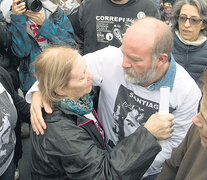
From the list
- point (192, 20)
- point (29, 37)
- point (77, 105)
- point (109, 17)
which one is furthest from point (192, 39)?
point (29, 37)

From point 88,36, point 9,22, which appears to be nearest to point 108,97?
point 88,36

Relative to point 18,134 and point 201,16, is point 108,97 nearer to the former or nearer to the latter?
point 18,134

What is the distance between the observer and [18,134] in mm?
1973

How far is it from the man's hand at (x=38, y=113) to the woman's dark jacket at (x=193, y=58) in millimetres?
1518

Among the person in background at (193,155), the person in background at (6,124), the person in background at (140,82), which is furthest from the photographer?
the person in background at (6,124)

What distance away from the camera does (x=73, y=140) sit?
1178 millimetres

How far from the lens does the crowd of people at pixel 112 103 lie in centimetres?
118

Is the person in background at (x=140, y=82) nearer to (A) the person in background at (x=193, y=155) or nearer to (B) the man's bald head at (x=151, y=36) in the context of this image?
(B) the man's bald head at (x=151, y=36)

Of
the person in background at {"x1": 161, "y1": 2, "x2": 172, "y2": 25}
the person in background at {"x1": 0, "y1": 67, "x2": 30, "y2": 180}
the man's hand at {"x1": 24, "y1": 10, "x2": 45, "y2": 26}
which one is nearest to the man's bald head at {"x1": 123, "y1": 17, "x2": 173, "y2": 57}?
the person in background at {"x1": 0, "y1": 67, "x2": 30, "y2": 180}

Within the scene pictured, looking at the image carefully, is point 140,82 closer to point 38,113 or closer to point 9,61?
point 38,113

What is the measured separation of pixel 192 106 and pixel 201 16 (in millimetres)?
1198

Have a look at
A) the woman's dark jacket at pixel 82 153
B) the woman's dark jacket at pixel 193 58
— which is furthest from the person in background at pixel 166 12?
the woman's dark jacket at pixel 82 153

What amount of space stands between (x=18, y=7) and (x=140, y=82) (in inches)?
55.8

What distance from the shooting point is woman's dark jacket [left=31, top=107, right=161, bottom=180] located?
1.16 metres
